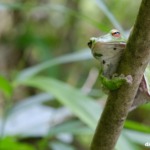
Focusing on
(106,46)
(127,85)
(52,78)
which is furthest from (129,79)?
(52,78)

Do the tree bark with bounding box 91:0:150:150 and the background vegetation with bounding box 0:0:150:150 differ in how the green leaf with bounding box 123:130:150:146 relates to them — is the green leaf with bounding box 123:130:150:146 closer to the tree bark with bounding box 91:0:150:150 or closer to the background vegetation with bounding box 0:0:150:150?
the background vegetation with bounding box 0:0:150:150

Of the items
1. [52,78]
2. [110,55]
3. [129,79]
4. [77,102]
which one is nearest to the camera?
[129,79]

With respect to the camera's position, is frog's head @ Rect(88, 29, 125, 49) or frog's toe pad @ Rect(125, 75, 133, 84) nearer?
frog's toe pad @ Rect(125, 75, 133, 84)

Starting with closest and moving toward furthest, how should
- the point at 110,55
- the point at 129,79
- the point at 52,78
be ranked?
the point at 129,79 < the point at 110,55 < the point at 52,78

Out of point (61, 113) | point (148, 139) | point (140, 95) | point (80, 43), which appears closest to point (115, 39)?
point (140, 95)

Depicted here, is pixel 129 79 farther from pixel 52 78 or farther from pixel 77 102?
pixel 52 78

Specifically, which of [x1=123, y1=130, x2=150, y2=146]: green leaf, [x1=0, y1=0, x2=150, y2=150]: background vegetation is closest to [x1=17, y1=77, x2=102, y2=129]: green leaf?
[x1=0, y1=0, x2=150, y2=150]: background vegetation

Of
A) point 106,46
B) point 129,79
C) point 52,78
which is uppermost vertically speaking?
point 52,78
